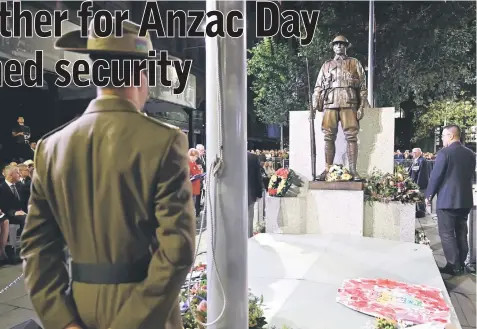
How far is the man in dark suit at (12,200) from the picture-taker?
11.1 feet

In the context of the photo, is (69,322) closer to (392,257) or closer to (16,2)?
(16,2)

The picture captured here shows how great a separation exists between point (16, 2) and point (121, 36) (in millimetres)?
764

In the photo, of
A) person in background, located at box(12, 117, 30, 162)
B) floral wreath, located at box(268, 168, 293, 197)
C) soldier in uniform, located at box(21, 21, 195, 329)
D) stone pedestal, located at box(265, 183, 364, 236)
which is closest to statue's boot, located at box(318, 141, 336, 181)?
stone pedestal, located at box(265, 183, 364, 236)

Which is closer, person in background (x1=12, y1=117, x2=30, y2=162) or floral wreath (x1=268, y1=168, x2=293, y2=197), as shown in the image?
person in background (x1=12, y1=117, x2=30, y2=162)

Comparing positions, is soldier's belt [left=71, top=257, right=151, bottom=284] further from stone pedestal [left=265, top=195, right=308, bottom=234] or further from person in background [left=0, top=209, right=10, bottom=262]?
stone pedestal [left=265, top=195, right=308, bottom=234]

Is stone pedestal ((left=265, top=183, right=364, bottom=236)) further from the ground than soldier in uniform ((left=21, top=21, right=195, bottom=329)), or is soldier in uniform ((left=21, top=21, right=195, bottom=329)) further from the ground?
soldier in uniform ((left=21, top=21, right=195, bottom=329))

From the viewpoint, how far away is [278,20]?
1771 mm

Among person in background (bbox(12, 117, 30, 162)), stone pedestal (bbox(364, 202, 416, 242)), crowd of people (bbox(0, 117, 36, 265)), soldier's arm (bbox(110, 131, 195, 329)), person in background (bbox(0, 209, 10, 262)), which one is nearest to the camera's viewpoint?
soldier's arm (bbox(110, 131, 195, 329))

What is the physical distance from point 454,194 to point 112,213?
4831 millimetres

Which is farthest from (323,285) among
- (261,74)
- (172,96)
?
(261,74)

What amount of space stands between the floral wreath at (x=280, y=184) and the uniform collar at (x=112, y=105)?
476cm

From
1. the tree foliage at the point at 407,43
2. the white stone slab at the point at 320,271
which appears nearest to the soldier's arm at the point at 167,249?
the white stone slab at the point at 320,271

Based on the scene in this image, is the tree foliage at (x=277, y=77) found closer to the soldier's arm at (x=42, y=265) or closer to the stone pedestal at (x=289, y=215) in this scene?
→ the stone pedestal at (x=289, y=215)

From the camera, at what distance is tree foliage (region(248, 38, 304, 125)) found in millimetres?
14734
